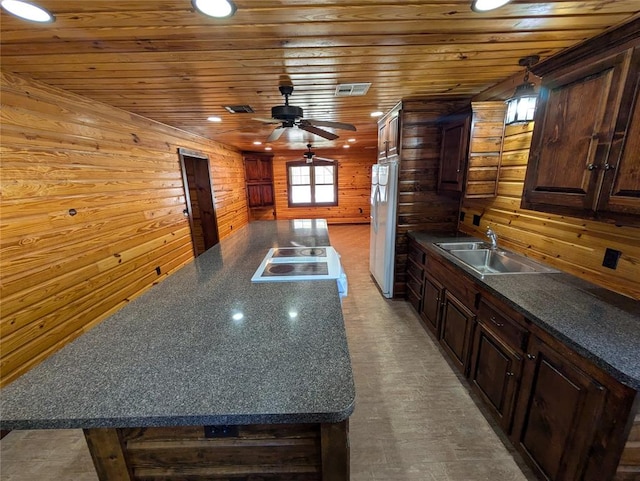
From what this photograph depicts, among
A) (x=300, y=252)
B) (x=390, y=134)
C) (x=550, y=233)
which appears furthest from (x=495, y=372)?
(x=390, y=134)

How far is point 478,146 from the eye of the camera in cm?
221

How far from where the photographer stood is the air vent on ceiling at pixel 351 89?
2111 millimetres

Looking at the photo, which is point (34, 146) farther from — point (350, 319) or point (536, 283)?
point (536, 283)

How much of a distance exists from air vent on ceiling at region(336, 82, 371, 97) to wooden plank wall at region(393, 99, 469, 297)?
0.71 m

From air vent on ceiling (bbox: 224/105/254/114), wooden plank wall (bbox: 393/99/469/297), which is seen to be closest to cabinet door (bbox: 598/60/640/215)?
wooden plank wall (bbox: 393/99/469/297)

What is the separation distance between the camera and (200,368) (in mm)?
921

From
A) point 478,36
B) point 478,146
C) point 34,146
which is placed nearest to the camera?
point 478,36

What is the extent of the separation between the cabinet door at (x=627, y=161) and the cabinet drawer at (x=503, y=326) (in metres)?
0.70

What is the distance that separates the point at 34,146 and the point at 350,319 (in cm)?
300

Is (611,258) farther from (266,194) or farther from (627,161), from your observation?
(266,194)

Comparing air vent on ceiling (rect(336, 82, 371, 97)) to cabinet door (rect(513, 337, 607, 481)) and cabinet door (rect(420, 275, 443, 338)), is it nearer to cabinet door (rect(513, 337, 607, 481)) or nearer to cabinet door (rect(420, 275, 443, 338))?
cabinet door (rect(420, 275, 443, 338))

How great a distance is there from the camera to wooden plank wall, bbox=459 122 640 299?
144cm

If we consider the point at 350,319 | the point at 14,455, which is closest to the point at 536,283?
the point at 350,319

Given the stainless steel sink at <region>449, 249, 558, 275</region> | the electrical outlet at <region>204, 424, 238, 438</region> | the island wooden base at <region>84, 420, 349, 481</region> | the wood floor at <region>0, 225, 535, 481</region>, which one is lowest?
the wood floor at <region>0, 225, 535, 481</region>
